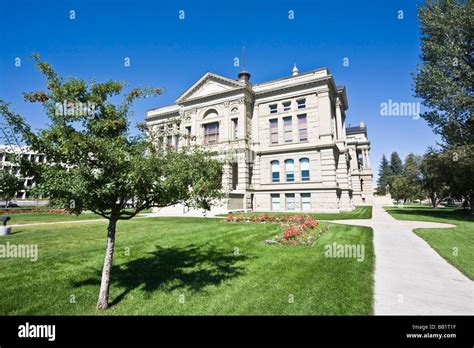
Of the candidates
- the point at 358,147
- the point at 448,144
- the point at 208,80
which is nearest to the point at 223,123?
the point at 208,80

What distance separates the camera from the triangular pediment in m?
35.2

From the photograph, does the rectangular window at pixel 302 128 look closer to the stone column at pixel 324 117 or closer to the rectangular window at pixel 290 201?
the stone column at pixel 324 117

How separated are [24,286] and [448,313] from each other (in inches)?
402

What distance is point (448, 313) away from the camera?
195 inches

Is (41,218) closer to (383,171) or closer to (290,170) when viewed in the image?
(290,170)

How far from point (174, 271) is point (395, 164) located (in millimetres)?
127479

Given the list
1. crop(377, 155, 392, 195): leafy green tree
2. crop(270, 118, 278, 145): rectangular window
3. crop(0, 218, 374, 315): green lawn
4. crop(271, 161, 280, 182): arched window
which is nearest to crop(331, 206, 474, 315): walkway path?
crop(0, 218, 374, 315): green lawn

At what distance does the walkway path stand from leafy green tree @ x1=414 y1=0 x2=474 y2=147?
22.0 metres

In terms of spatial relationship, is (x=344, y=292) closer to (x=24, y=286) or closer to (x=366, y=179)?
(x=24, y=286)

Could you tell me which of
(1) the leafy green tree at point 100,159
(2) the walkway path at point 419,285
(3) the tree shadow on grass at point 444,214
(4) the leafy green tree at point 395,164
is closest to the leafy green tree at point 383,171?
(4) the leafy green tree at point 395,164

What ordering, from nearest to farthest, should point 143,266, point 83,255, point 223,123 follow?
1. point 143,266
2. point 83,255
3. point 223,123

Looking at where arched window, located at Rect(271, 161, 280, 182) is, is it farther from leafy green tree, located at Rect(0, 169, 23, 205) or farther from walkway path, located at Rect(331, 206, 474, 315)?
leafy green tree, located at Rect(0, 169, 23, 205)

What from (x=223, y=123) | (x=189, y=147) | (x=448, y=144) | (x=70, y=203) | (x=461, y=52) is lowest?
(x=70, y=203)

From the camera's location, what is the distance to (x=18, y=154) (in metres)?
4.85
